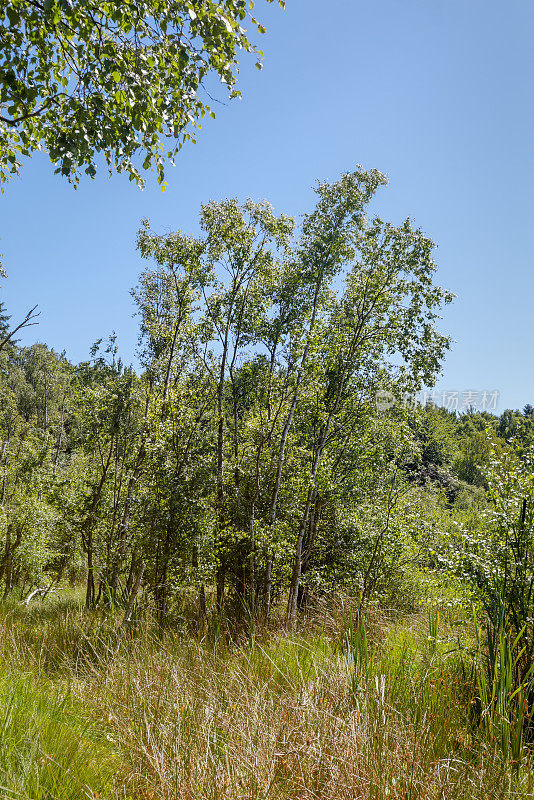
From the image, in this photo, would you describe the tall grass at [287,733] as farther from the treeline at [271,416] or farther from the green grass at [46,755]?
the treeline at [271,416]

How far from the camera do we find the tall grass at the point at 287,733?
8.12ft

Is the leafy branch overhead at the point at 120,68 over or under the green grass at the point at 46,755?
over

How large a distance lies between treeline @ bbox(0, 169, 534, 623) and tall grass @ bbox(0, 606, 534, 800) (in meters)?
4.95

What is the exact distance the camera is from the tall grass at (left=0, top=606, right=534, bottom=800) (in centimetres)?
247

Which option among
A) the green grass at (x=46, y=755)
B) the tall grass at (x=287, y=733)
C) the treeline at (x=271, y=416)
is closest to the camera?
the green grass at (x=46, y=755)

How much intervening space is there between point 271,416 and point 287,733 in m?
9.01

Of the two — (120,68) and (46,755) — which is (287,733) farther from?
(120,68)

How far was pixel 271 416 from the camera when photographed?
11.8 meters

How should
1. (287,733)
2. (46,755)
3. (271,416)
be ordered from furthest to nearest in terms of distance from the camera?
1. (271,416)
2. (287,733)
3. (46,755)

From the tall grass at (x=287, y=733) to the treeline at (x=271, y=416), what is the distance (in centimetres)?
495

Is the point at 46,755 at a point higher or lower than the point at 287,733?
higher

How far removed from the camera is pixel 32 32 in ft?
13.3

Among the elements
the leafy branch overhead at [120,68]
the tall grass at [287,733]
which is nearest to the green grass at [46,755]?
the tall grass at [287,733]

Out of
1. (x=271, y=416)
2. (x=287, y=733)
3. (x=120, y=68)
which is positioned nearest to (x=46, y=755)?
(x=287, y=733)
